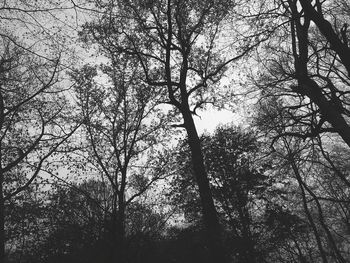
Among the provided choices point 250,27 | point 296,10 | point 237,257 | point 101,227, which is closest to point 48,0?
point 250,27

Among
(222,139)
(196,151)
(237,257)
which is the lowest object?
(237,257)

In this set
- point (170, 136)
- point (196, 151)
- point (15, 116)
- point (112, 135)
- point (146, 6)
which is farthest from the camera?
point (170, 136)

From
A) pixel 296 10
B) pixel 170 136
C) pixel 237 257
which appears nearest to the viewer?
pixel 296 10

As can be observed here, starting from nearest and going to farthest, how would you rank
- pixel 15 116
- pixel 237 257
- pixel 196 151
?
pixel 196 151 < pixel 15 116 < pixel 237 257

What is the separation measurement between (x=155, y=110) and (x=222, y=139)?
481 cm

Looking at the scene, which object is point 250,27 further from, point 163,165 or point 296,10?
point 163,165

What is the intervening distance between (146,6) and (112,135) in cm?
766

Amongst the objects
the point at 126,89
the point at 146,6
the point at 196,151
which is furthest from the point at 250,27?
the point at 126,89

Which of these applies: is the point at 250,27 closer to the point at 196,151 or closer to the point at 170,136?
the point at 196,151

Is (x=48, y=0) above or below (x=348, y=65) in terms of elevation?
above

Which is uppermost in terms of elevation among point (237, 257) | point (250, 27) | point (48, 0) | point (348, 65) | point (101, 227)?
point (250, 27)

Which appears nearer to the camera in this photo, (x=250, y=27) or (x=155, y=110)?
(x=250, y=27)

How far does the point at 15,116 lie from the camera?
11812 millimetres

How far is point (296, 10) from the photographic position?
22.9 ft
